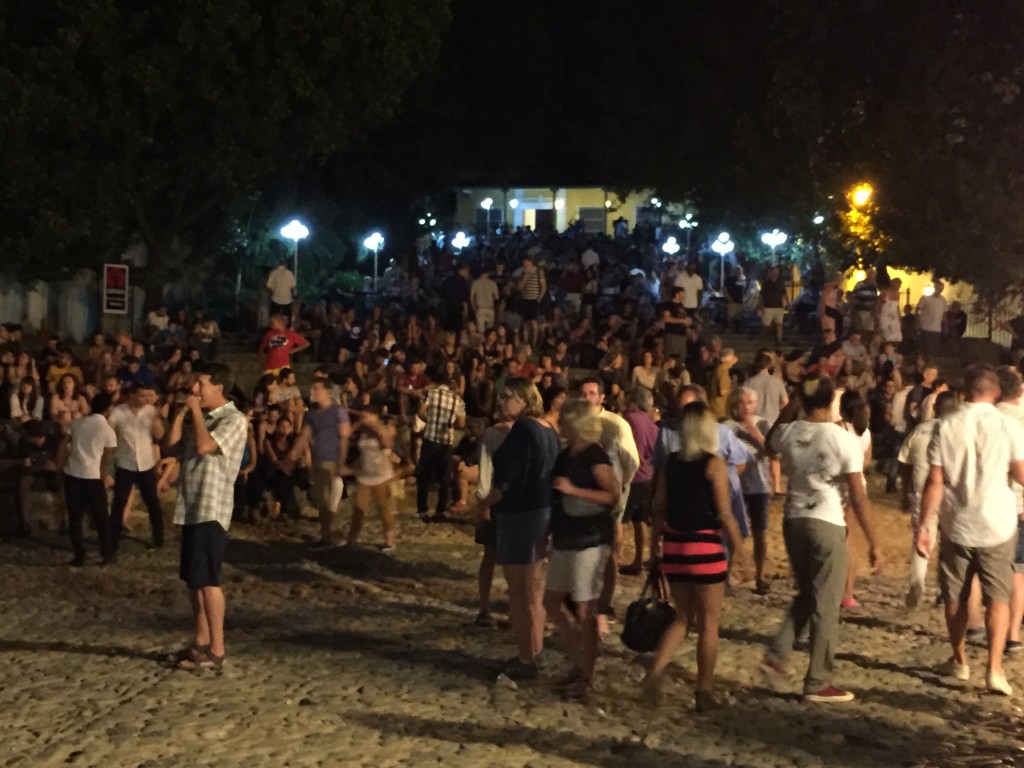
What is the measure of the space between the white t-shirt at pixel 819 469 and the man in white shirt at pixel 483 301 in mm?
16233

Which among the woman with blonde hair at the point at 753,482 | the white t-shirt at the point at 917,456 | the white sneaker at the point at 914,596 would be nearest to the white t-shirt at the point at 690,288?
the woman with blonde hair at the point at 753,482

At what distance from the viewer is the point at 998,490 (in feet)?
28.1

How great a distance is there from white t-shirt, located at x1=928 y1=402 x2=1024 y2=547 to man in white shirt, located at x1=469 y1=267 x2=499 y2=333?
16.2 meters

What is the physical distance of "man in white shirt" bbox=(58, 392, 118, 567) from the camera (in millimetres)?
12555

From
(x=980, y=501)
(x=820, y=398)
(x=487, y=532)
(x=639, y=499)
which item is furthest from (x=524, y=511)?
(x=639, y=499)

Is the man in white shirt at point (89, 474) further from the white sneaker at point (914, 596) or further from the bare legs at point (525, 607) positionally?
the white sneaker at point (914, 596)

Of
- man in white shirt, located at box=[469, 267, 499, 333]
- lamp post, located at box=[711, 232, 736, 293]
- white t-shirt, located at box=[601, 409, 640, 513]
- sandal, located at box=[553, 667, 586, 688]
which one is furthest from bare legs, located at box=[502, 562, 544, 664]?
lamp post, located at box=[711, 232, 736, 293]

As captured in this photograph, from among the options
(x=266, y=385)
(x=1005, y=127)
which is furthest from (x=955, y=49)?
(x=266, y=385)

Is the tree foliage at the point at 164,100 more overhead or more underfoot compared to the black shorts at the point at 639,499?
more overhead

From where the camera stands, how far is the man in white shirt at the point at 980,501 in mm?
8484

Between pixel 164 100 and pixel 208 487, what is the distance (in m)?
16.5

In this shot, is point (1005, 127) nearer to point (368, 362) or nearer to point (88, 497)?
point (368, 362)

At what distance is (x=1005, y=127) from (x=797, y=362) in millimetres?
Answer: 7210

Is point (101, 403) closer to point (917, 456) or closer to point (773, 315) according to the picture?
point (917, 456)
